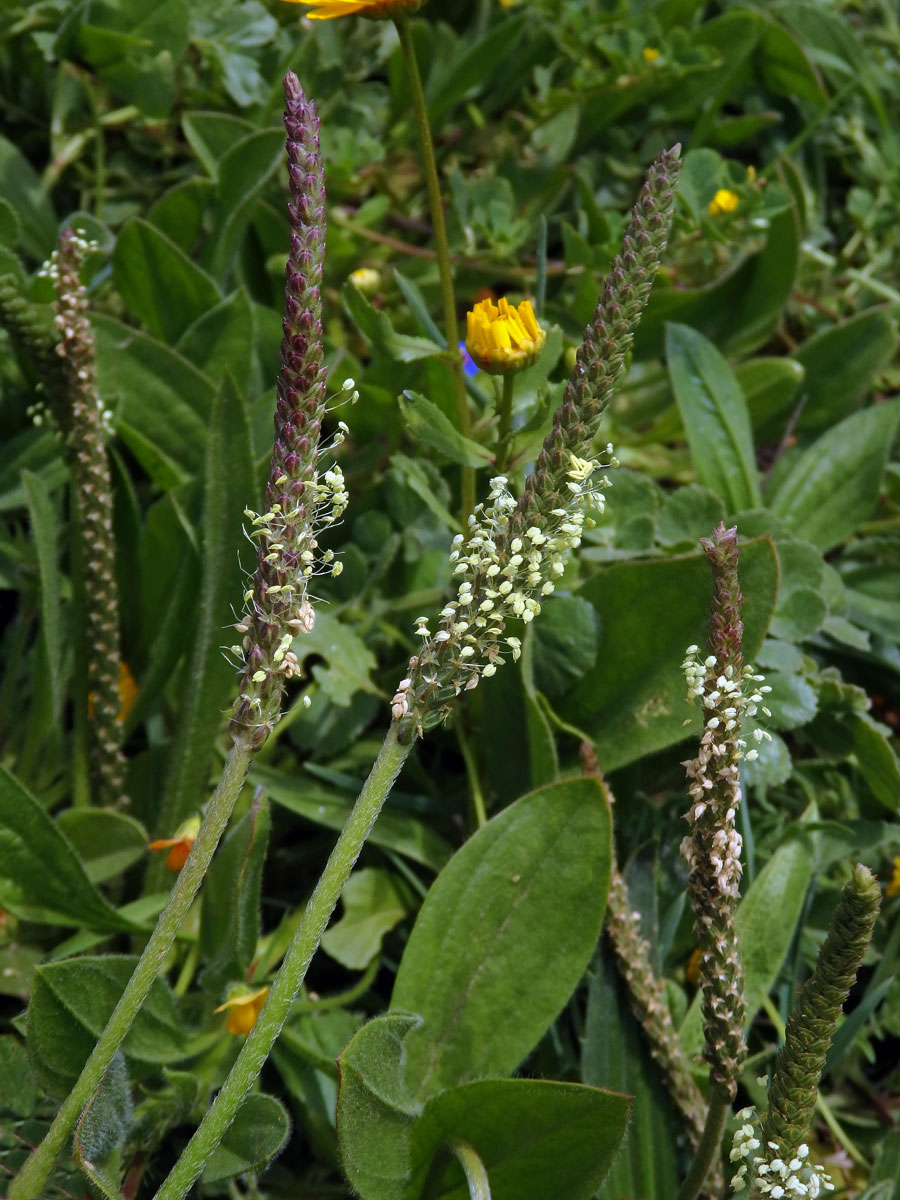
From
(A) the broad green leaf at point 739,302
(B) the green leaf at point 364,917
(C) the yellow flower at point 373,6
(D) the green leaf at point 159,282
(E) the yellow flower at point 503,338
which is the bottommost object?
(B) the green leaf at point 364,917

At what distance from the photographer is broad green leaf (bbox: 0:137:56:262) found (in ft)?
8.46

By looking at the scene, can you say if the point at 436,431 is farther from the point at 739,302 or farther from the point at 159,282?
the point at 739,302

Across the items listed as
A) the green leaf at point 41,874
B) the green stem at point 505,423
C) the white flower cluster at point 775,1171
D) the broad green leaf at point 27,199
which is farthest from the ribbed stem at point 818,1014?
the broad green leaf at point 27,199

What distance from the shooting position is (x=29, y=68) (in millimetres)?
2732

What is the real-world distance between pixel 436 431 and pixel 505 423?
0.10 metres

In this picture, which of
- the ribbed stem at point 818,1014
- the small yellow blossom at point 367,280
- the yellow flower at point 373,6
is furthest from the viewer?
the small yellow blossom at point 367,280

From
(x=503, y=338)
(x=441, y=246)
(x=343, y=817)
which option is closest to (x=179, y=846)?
(x=343, y=817)

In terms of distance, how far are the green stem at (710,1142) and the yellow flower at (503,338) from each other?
98cm

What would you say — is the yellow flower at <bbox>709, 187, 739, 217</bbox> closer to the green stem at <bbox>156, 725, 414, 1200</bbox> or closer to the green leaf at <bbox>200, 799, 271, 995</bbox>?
the green leaf at <bbox>200, 799, 271, 995</bbox>

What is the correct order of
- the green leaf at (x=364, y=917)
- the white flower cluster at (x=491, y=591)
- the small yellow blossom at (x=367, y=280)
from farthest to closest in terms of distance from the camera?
the small yellow blossom at (x=367, y=280)
the green leaf at (x=364, y=917)
the white flower cluster at (x=491, y=591)

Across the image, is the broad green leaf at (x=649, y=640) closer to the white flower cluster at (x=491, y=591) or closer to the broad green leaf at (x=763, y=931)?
the broad green leaf at (x=763, y=931)

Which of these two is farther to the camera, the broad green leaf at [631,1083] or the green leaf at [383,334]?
the green leaf at [383,334]

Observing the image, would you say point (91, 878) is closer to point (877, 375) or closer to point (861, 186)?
point (877, 375)

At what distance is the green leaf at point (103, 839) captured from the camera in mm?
1921
